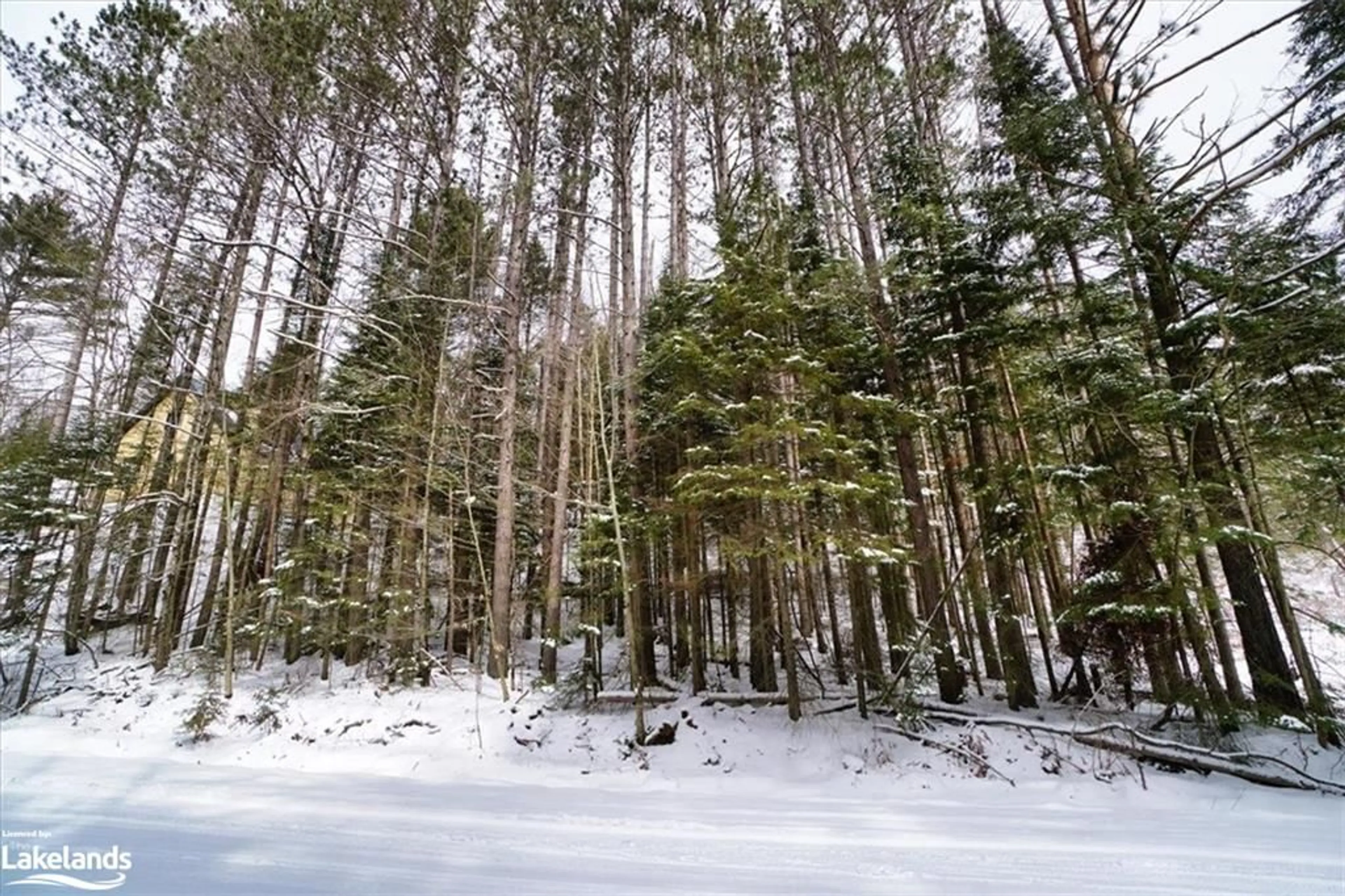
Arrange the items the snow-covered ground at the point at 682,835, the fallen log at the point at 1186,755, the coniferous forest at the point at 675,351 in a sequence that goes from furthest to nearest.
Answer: the coniferous forest at the point at 675,351 → the fallen log at the point at 1186,755 → the snow-covered ground at the point at 682,835

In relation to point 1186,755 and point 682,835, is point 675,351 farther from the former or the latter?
point 1186,755

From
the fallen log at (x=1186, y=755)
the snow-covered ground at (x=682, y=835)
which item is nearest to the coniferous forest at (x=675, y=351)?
the fallen log at (x=1186, y=755)

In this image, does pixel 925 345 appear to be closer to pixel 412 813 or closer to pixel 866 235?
pixel 866 235

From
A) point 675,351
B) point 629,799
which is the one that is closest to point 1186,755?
point 629,799

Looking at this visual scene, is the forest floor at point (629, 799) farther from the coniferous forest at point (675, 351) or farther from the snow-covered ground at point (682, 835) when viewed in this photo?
the coniferous forest at point (675, 351)

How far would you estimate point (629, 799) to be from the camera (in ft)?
15.3

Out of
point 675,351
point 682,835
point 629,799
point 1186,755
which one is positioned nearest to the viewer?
point 682,835

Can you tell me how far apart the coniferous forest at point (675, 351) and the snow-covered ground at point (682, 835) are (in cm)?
163

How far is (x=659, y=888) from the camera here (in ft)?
9.32

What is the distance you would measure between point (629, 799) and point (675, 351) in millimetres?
4951

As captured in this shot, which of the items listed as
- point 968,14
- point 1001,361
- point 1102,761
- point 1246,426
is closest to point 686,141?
point 968,14

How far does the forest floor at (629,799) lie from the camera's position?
303 centimetres

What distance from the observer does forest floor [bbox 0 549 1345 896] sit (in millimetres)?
3029

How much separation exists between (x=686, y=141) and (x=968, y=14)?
566 centimetres
